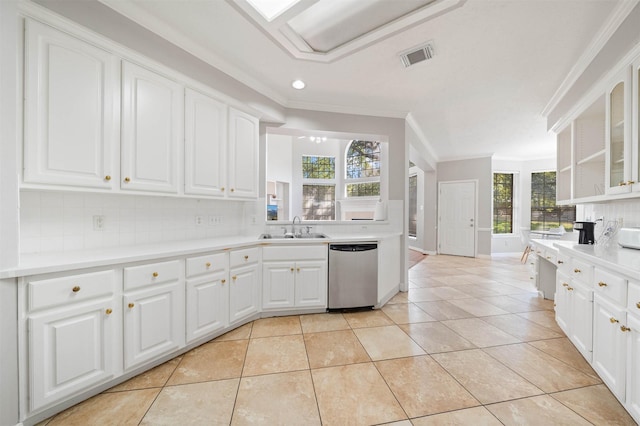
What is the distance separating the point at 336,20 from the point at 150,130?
5.58 ft

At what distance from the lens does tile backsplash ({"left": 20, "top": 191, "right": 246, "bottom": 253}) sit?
1722mm

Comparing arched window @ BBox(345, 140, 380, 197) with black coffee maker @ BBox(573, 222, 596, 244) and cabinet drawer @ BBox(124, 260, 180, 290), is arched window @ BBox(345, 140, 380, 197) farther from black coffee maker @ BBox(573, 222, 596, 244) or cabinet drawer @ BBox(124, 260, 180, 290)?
Result: cabinet drawer @ BBox(124, 260, 180, 290)

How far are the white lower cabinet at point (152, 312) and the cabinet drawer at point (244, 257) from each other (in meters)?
0.50

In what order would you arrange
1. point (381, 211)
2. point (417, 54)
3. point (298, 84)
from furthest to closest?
point (381, 211), point (298, 84), point (417, 54)

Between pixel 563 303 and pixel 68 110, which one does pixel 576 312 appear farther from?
pixel 68 110

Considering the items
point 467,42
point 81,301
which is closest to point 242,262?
point 81,301

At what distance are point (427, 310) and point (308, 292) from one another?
1444 mm

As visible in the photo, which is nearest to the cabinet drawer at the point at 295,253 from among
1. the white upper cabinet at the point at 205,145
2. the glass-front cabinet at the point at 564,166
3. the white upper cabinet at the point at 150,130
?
the white upper cabinet at the point at 205,145


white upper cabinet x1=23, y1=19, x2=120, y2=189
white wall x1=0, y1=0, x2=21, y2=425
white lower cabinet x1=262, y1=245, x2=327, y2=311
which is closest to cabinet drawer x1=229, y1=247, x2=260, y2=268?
white lower cabinet x1=262, y1=245, x2=327, y2=311

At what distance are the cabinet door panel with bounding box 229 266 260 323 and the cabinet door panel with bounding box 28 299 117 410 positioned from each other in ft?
3.02

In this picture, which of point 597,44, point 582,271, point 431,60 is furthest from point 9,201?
point 597,44

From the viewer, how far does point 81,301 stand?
4.97ft

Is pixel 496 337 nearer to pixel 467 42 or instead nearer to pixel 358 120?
pixel 467 42

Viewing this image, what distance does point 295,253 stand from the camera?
2832 millimetres
